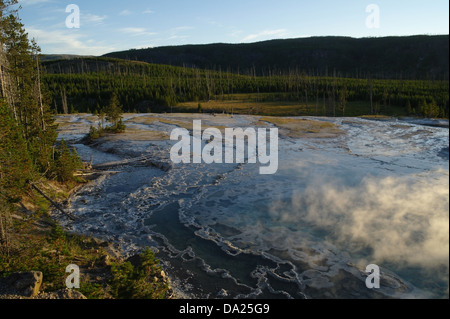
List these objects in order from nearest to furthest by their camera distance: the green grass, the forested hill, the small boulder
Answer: the small boulder
the green grass
the forested hill

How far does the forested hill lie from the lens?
446 feet

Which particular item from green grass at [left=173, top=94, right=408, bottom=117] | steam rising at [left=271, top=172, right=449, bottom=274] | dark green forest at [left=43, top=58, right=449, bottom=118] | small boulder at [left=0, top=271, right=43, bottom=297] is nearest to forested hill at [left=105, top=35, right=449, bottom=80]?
dark green forest at [left=43, top=58, right=449, bottom=118]

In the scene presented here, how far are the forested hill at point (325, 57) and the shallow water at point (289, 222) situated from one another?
3937 inches

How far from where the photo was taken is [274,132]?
39562 mm

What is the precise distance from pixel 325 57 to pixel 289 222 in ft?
527

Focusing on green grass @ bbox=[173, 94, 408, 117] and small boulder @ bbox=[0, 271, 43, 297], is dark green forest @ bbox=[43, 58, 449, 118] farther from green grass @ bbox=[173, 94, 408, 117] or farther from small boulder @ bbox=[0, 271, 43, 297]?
small boulder @ bbox=[0, 271, 43, 297]

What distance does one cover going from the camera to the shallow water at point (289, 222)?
37.0 feet

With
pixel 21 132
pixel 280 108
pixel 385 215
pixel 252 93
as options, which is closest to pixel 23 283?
pixel 21 132

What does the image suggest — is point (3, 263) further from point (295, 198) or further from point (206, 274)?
point (295, 198)

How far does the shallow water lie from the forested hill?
328 ft

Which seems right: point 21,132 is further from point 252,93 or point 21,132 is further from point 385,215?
point 252,93

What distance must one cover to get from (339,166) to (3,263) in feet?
66.6

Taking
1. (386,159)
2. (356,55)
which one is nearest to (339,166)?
(386,159)

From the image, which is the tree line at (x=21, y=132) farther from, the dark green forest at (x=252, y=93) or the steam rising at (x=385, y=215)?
the dark green forest at (x=252, y=93)
